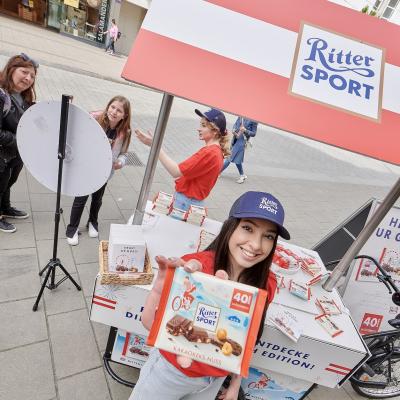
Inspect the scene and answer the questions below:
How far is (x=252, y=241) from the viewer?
154 centimetres

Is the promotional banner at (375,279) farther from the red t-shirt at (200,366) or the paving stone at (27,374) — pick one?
the paving stone at (27,374)

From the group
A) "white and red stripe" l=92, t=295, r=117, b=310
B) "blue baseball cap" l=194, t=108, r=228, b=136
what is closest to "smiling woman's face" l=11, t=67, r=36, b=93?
"blue baseball cap" l=194, t=108, r=228, b=136

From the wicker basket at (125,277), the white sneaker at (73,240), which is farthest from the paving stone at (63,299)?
the wicker basket at (125,277)

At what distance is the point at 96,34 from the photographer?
2012 cm

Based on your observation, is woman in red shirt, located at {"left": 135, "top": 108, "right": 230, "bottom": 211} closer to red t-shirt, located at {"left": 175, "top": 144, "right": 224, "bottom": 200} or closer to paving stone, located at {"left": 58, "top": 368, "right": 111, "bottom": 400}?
red t-shirt, located at {"left": 175, "top": 144, "right": 224, "bottom": 200}

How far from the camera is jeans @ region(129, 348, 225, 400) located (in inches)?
62.0

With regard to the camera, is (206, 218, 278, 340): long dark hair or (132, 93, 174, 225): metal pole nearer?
(206, 218, 278, 340): long dark hair

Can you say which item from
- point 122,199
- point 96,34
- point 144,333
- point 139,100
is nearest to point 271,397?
point 144,333

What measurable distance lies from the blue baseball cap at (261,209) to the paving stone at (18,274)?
2.44 metres

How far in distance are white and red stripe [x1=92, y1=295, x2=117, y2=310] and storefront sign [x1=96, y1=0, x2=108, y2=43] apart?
21.9 m

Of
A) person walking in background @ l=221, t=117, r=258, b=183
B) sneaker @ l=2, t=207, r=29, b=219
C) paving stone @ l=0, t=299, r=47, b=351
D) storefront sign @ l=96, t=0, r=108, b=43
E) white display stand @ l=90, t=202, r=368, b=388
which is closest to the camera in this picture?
white display stand @ l=90, t=202, r=368, b=388

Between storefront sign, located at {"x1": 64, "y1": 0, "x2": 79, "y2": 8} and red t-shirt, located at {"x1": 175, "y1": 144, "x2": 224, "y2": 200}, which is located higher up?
storefront sign, located at {"x1": 64, "y1": 0, "x2": 79, "y2": 8}

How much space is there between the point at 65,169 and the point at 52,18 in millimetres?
21678

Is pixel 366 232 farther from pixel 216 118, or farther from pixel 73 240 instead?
pixel 73 240
